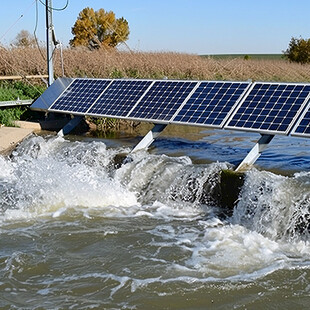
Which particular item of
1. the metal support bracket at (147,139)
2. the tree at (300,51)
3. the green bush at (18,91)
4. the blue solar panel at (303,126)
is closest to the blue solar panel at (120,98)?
the metal support bracket at (147,139)

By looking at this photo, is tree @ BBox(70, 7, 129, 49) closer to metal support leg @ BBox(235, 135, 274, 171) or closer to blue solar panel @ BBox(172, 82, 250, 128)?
blue solar panel @ BBox(172, 82, 250, 128)

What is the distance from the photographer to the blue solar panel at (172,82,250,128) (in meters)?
9.19

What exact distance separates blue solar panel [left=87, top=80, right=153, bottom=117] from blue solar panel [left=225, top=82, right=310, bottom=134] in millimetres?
2483

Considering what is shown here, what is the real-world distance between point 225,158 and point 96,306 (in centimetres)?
475

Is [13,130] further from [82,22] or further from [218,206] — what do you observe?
[82,22]

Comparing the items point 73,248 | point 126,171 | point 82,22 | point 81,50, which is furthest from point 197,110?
point 82,22

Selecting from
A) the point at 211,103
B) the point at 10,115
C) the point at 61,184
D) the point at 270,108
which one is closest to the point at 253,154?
the point at 270,108

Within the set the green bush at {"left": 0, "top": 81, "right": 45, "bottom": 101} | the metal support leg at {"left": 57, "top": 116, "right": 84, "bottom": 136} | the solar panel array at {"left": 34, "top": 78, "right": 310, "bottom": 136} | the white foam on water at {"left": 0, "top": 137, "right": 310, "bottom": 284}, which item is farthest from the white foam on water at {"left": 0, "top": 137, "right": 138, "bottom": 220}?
the green bush at {"left": 0, "top": 81, "right": 45, "bottom": 101}

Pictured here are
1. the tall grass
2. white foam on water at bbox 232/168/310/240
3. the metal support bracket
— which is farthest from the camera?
the tall grass

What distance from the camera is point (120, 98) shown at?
11.2 meters

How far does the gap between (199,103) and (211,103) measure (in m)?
0.27

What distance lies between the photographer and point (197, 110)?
31.6 ft

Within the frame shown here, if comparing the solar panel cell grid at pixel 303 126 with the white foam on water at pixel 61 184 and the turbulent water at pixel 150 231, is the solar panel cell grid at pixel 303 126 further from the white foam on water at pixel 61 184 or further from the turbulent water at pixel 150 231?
the white foam on water at pixel 61 184

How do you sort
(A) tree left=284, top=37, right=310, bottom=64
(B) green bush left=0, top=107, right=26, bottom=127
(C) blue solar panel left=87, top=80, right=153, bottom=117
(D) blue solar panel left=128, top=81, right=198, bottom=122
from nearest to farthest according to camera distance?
(D) blue solar panel left=128, top=81, right=198, bottom=122, (C) blue solar panel left=87, top=80, right=153, bottom=117, (B) green bush left=0, top=107, right=26, bottom=127, (A) tree left=284, top=37, right=310, bottom=64
